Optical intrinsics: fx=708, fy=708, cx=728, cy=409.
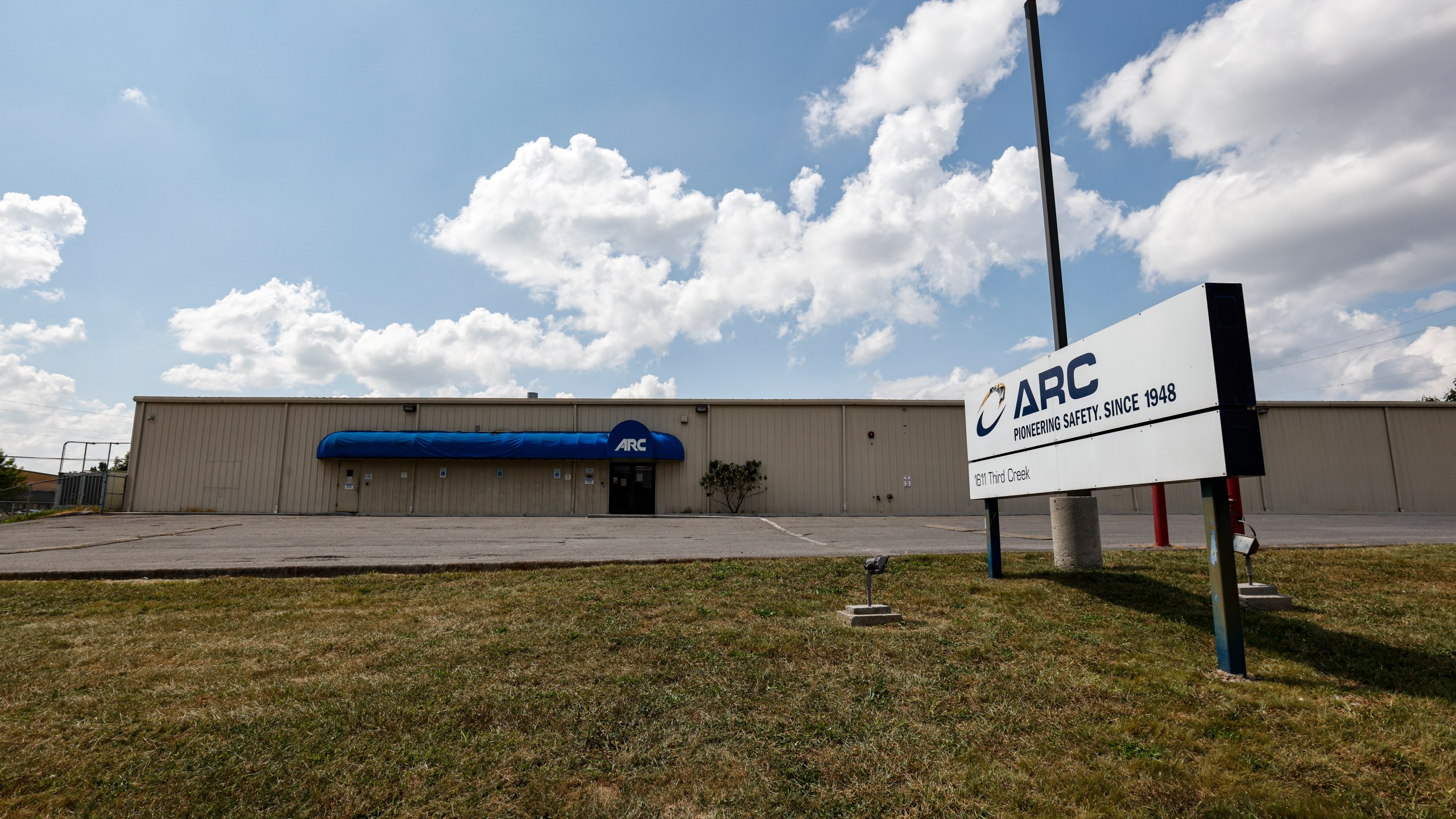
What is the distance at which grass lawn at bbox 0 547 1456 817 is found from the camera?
10.1ft

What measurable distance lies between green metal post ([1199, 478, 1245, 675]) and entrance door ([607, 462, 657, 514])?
23523mm

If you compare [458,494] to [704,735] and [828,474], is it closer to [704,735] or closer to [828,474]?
[828,474]

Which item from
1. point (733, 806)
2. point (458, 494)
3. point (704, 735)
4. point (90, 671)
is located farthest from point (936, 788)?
point (458, 494)

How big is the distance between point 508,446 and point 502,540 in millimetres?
13183

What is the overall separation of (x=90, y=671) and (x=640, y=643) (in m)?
3.73

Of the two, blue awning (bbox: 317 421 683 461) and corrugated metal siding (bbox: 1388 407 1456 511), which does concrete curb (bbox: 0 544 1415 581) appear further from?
corrugated metal siding (bbox: 1388 407 1456 511)

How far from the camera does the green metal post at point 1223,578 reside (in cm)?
427

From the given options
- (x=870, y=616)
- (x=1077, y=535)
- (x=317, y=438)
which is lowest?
(x=870, y=616)

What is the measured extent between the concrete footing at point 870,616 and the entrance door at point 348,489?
85.3 feet

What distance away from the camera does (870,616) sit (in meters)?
5.65

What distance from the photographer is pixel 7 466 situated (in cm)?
5731

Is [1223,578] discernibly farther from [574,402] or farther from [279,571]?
[574,402]

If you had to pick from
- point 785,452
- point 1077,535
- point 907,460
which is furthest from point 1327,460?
point 1077,535

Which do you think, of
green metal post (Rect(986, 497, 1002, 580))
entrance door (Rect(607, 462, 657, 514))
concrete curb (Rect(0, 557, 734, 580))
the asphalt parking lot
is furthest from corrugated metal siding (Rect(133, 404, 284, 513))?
green metal post (Rect(986, 497, 1002, 580))
